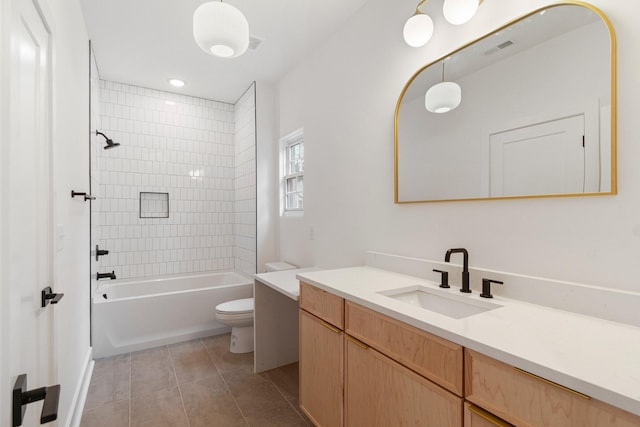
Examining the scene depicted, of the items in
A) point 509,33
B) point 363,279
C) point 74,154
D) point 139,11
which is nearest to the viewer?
point 509,33

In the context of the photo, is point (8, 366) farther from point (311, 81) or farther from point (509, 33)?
point (311, 81)

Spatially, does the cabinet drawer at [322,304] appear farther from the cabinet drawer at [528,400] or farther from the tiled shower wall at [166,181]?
the tiled shower wall at [166,181]

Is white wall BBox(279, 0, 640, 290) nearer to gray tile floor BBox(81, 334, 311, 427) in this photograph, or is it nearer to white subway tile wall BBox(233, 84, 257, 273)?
white subway tile wall BBox(233, 84, 257, 273)

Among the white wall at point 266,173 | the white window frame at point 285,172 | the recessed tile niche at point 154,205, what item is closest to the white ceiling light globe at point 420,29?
the white window frame at point 285,172

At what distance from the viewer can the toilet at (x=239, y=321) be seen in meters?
2.73

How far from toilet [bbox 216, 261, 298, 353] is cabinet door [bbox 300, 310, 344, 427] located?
105 cm

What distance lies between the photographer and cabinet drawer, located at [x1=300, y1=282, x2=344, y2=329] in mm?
1520

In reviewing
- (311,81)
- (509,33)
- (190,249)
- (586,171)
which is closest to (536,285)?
(586,171)

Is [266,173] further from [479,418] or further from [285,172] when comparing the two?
[479,418]

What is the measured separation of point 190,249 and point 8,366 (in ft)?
11.0

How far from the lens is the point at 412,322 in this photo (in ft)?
3.63

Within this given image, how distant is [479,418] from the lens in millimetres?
888

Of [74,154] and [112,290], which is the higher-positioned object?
[74,154]

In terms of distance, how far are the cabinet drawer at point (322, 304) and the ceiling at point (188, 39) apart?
78.9 inches
